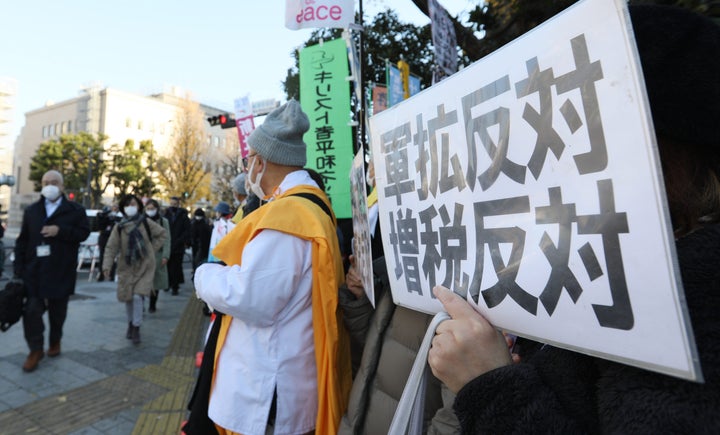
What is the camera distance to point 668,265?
58 centimetres

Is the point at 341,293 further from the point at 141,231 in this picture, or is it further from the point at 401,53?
the point at 401,53

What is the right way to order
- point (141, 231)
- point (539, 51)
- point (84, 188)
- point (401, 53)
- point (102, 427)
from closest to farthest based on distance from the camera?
1. point (539, 51)
2. point (102, 427)
3. point (141, 231)
4. point (401, 53)
5. point (84, 188)

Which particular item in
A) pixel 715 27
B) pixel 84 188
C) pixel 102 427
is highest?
pixel 84 188

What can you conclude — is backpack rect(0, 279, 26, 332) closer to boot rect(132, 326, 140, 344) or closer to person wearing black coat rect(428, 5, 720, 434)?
boot rect(132, 326, 140, 344)

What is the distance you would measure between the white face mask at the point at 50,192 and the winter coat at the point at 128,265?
1.01m

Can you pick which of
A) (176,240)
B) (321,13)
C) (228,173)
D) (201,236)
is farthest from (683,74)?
(228,173)

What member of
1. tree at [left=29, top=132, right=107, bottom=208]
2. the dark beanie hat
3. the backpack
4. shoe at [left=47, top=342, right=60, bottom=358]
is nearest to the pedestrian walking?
shoe at [left=47, top=342, right=60, bottom=358]

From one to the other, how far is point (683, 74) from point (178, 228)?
9552mm

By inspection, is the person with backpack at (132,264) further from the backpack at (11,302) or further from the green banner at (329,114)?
the green banner at (329,114)

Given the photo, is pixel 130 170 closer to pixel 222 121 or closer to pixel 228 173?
pixel 228 173

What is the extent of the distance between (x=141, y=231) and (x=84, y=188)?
1385 inches

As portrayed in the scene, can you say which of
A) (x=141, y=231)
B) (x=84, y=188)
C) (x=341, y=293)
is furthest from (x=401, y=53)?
(x=84, y=188)

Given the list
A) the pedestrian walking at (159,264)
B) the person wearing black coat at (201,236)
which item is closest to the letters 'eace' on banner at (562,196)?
the pedestrian walking at (159,264)

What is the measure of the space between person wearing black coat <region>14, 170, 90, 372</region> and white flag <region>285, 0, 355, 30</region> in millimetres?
3003
